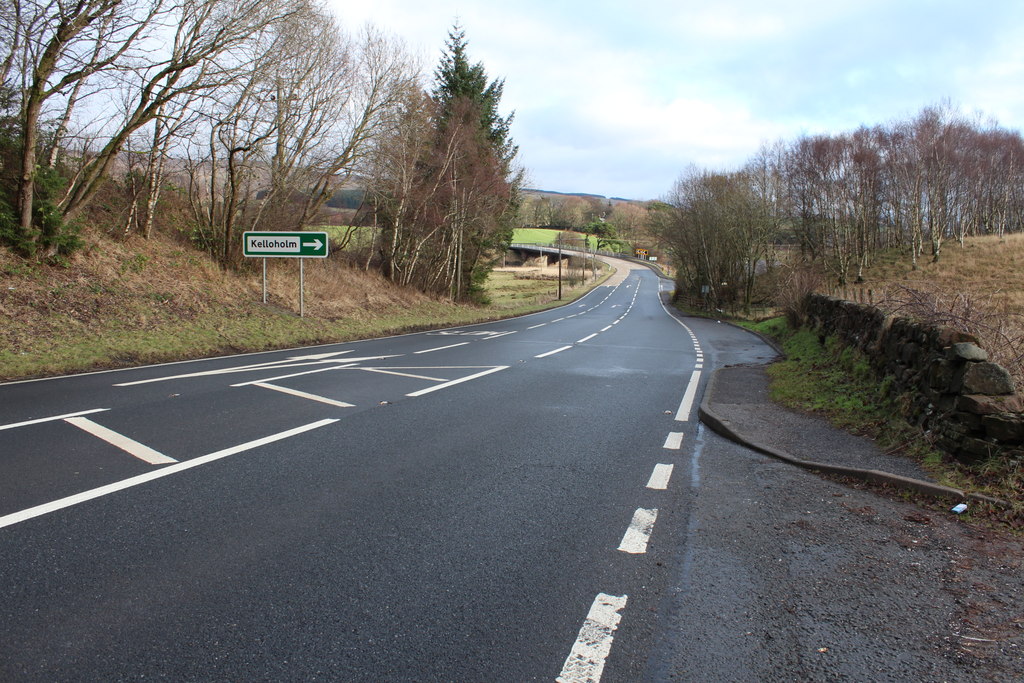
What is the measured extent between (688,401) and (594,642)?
23.9ft

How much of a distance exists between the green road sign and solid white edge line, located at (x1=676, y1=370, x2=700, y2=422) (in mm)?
12052

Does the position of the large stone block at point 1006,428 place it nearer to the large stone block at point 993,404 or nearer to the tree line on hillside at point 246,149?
the large stone block at point 993,404

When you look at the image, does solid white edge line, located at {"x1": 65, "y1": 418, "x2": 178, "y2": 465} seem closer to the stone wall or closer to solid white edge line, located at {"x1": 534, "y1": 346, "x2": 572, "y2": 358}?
the stone wall

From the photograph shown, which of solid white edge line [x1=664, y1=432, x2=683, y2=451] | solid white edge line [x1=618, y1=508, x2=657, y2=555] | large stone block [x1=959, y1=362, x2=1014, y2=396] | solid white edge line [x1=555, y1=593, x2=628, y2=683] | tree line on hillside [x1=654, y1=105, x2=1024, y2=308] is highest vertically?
tree line on hillside [x1=654, y1=105, x2=1024, y2=308]

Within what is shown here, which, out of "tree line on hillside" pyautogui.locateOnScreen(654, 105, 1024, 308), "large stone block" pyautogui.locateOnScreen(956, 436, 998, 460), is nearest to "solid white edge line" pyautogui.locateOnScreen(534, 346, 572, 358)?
"large stone block" pyautogui.locateOnScreen(956, 436, 998, 460)

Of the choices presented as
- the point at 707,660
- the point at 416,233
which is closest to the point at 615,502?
the point at 707,660

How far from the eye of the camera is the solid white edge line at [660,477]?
17.5 ft

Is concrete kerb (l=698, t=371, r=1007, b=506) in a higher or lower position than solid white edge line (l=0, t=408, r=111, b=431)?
higher

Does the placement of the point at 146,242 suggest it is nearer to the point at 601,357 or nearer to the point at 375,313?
the point at 375,313

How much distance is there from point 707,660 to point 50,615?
305 cm

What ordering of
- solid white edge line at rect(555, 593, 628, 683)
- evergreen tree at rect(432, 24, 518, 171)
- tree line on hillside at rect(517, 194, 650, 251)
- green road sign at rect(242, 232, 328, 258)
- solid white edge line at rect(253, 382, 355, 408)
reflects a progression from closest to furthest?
solid white edge line at rect(555, 593, 628, 683) → solid white edge line at rect(253, 382, 355, 408) → green road sign at rect(242, 232, 328, 258) → evergreen tree at rect(432, 24, 518, 171) → tree line on hillside at rect(517, 194, 650, 251)

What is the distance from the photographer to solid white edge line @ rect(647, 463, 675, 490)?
5.33 m

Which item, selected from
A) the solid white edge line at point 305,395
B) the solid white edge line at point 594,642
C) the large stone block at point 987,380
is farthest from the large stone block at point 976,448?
the solid white edge line at point 305,395

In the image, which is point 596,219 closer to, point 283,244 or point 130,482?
point 283,244
